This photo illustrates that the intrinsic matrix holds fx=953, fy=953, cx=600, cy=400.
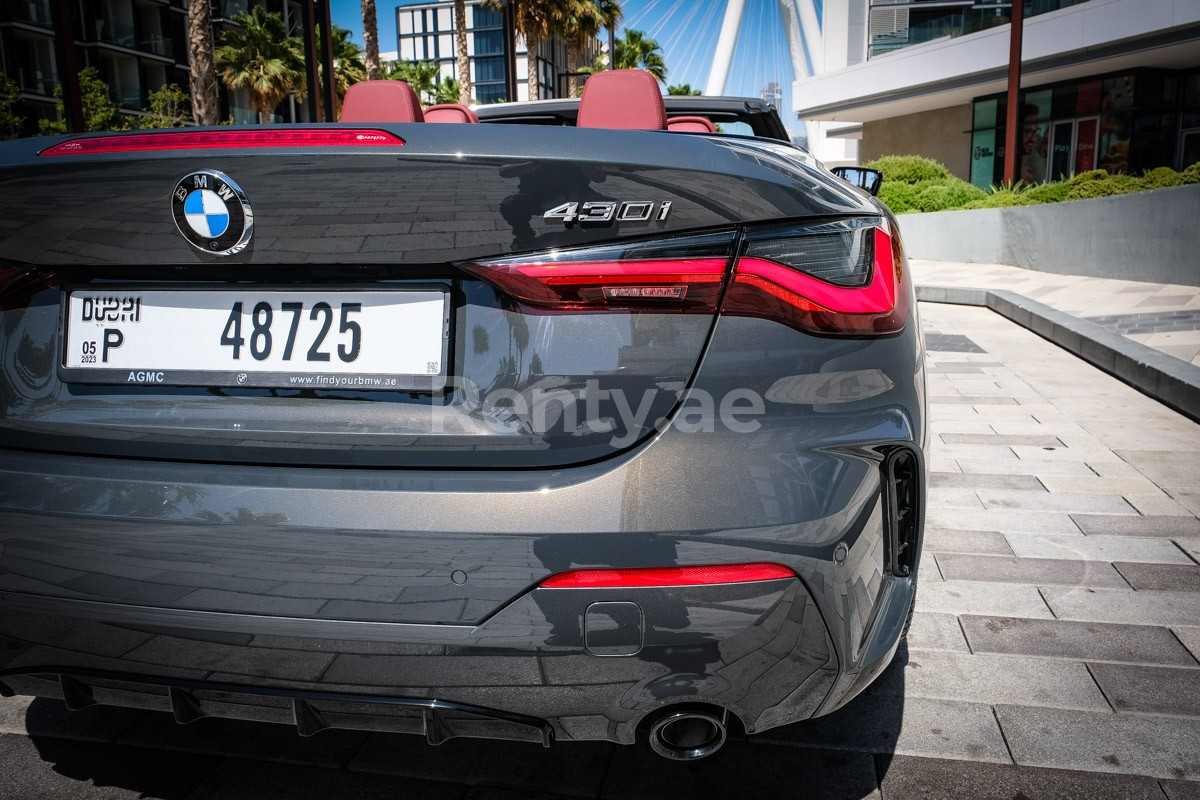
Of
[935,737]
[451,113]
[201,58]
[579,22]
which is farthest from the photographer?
[579,22]

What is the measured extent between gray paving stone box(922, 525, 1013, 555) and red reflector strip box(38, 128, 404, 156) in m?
2.66

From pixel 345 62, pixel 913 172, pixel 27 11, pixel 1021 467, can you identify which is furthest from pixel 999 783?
pixel 27 11

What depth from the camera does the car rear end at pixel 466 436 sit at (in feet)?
4.80

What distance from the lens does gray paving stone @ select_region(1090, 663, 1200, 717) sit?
7.73 ft

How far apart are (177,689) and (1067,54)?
29.9 m

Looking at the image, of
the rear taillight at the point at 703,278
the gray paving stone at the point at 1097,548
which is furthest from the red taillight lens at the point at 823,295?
the gray paving stone at the point at 1097,548

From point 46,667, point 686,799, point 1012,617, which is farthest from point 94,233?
point 1012,617

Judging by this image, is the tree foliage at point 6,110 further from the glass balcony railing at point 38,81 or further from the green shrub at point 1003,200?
the green shrub at point 1003,200

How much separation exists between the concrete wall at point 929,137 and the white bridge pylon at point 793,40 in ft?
16.4

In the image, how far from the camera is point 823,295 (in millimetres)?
1539

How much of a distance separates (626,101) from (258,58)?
44.4 meters

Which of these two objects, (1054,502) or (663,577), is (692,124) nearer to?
(663,577)

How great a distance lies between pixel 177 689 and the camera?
1.63 m

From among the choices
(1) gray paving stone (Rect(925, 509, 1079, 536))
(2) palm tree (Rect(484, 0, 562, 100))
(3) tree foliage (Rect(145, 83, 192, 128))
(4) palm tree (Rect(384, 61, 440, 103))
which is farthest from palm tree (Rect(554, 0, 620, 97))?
(1) gray paving stone (Rect(925, 509, 1079, 536))
